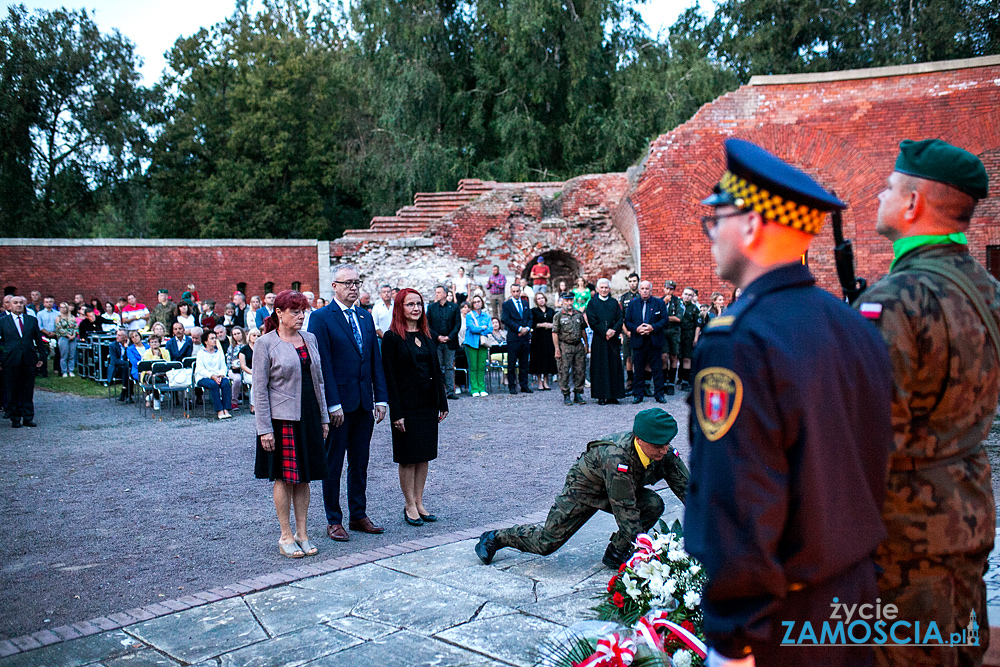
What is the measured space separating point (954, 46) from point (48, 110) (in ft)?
116

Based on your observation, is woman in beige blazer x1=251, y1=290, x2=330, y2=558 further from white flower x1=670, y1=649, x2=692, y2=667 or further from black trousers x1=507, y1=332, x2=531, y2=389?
black trousers x1=507, y1=332, x2=531, y2=389

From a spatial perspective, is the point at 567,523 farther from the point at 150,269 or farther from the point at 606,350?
the point at 150,269

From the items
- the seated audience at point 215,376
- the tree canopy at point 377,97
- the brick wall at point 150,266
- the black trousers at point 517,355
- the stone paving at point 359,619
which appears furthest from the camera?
the tree canopy at point 377,97

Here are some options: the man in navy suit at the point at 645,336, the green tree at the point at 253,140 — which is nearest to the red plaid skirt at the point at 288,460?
the man in navy suit at the point at 645,336

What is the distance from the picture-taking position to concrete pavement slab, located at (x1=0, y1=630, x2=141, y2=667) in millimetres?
4105

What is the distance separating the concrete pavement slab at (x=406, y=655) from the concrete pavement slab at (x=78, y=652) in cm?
110

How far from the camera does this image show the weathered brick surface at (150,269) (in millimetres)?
23812

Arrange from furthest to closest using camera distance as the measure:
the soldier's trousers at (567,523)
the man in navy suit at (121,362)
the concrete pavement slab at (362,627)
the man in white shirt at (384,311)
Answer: the man in white shirt at (384,311), the man in navy suit at (121,362), the soldier's trousers at (567,523), the concrete pavement slab at (362,627)

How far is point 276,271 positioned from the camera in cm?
2555

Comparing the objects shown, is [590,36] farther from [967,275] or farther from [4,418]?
[967,275]

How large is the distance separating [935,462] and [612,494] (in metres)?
2.83

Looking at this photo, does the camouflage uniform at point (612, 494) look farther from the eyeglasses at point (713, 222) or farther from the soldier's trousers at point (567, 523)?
the eyeglasses at point (713, 222)

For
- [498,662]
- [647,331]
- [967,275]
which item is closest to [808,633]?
[967,275]

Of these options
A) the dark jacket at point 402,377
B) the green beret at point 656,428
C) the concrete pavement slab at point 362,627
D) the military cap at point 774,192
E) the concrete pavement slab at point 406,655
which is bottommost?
the concrete pavement slab at point 406,655
